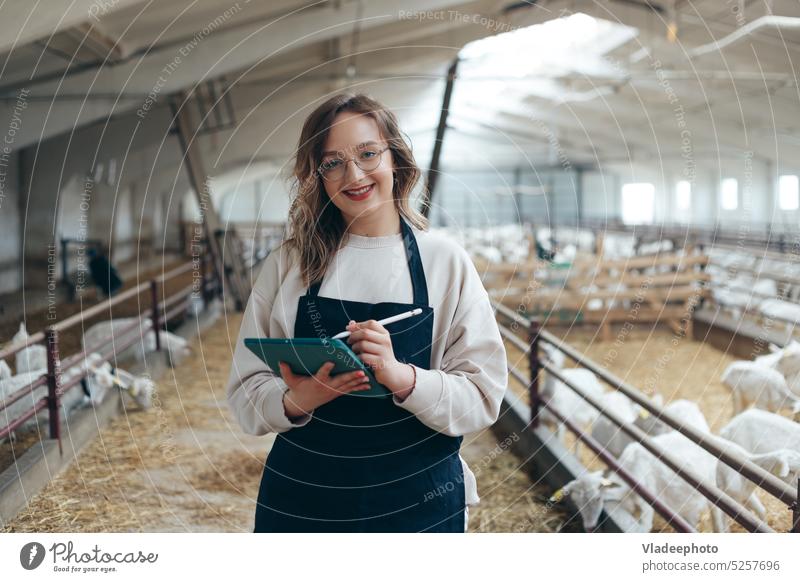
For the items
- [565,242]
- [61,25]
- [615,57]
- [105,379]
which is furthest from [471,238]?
[61,25]

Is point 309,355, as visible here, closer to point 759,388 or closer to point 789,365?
point 759,388

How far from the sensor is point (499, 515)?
8.34 ft

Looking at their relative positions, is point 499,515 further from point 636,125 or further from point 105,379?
point 636,125

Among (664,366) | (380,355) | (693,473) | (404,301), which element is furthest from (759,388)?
(380,355)

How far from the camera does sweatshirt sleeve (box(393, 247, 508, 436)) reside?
1.27 m

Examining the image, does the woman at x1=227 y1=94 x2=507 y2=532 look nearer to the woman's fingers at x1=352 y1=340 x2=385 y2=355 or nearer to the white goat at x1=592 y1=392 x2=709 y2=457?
the woman's fingers at x1=352 y1=340 x2=385 y2=355

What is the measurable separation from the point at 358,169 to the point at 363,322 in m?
0.25

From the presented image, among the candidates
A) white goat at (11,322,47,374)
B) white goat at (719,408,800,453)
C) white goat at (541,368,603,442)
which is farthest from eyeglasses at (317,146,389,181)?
white goat at (11,322,47,374)

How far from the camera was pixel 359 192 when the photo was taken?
137 centimetres

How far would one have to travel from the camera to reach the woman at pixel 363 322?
4.33ft

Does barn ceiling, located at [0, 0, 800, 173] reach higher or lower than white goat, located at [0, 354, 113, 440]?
higher

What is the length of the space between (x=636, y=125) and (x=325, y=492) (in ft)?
36.5

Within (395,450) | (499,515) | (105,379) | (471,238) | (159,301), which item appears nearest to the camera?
(395,450)

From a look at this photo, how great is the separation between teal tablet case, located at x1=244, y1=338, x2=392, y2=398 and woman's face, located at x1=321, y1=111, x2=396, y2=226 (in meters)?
0.28
